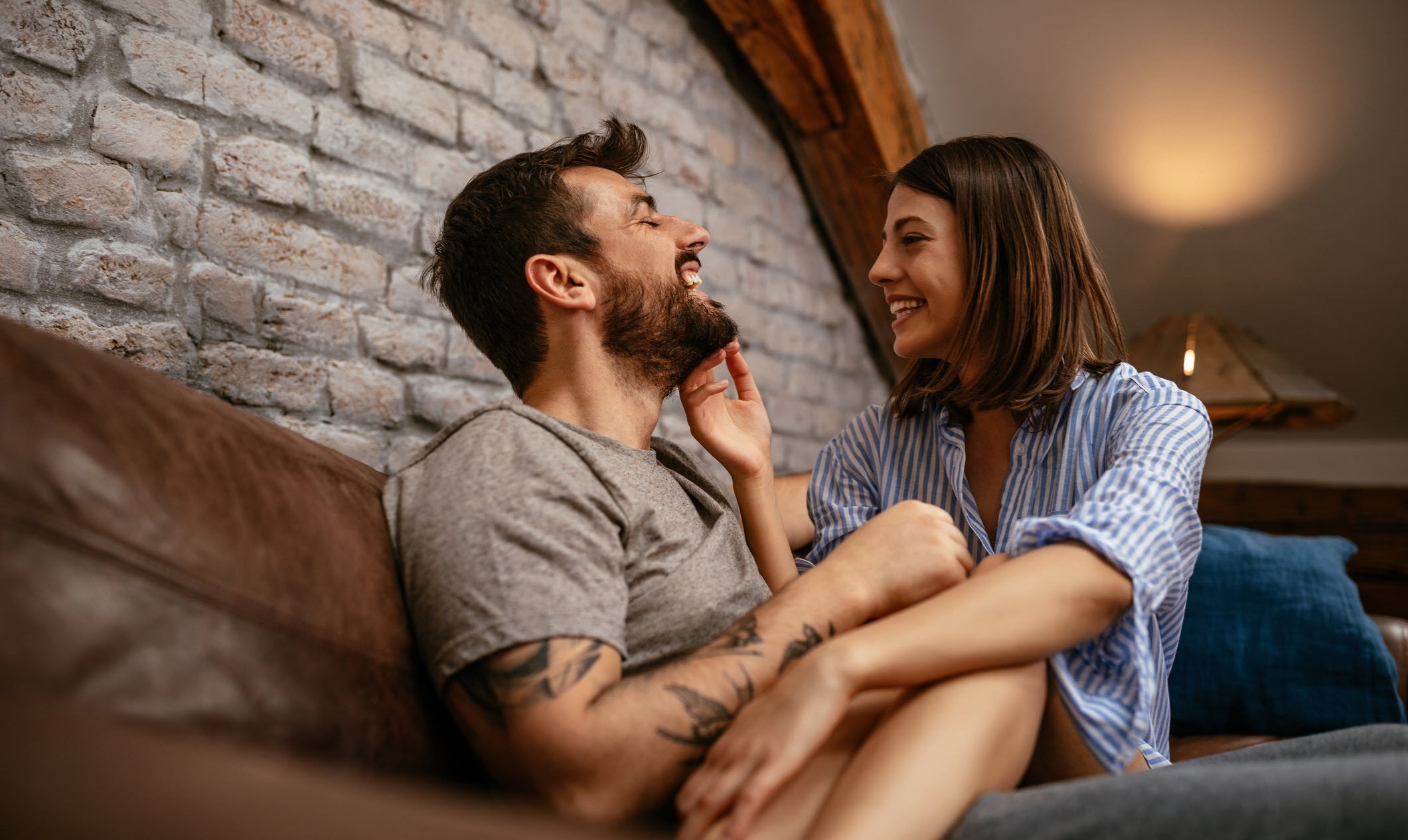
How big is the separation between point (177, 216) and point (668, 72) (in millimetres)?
1545

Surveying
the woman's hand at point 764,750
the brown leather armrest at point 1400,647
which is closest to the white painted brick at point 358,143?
the woman's hand at point 764,750

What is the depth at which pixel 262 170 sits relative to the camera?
59.7 inches

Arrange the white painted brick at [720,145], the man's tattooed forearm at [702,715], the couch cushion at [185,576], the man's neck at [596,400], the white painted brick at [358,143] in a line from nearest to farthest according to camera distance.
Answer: the couch cushion at [185,576] → the man's tattooed forearm at [702,715] → the man's neck at [596,400] → the white painted brick at [358,143] → the white painted brick at [720,145]

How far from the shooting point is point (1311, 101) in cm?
274

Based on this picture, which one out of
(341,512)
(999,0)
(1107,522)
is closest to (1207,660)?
(1107,522)

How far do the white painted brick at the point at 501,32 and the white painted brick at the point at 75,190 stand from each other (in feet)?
2.88

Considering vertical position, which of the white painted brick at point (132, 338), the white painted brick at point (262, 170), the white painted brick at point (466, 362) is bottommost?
the white painted brick at point (466, 362)

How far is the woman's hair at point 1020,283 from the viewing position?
1.41m

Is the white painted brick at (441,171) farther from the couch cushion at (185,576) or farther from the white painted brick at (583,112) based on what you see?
the couch cushion at (185,576)

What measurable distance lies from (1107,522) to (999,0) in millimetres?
2465

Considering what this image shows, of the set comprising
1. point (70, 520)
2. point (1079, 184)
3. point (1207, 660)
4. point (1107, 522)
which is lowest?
point (1207, 660)

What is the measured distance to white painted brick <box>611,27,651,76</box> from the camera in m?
2.38

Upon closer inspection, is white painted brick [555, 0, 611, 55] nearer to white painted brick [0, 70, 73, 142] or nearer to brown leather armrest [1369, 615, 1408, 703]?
white painted brick [0, 70, 73, 142]

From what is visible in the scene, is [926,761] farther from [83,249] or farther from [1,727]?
[83,249]
